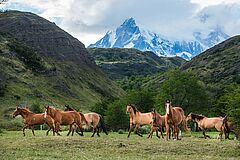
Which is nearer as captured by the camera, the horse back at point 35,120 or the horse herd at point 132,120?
the horse herd at point 132,120

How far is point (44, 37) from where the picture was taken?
183 m

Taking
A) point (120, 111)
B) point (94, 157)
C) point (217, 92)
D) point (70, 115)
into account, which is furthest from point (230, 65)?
point (94, 157)

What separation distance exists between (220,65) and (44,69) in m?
67.5

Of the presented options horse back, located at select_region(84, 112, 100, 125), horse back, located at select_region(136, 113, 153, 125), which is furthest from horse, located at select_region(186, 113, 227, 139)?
Answer: horse back, located at select_region(84, 112, 100, 125)

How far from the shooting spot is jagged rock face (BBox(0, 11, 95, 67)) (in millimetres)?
176875

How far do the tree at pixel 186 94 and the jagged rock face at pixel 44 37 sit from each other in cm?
10632

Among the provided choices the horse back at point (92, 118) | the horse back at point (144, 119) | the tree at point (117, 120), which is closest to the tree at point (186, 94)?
the tree at point (117, 120)

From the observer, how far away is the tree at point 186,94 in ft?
246

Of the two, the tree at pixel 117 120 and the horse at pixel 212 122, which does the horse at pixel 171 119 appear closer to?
the horse at pixel 212 122

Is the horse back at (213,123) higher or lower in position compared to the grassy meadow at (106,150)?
higher

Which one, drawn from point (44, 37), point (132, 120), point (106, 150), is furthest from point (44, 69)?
point (106, 150)

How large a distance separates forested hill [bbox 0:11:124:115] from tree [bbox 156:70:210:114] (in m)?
42.6

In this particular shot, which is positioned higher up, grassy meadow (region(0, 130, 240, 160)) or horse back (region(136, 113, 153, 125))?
horse back (region(136, 113, 153, 125))

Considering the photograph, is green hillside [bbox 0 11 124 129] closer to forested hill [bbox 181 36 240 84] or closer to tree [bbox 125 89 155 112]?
tree [bbox 125 89 155 112]
